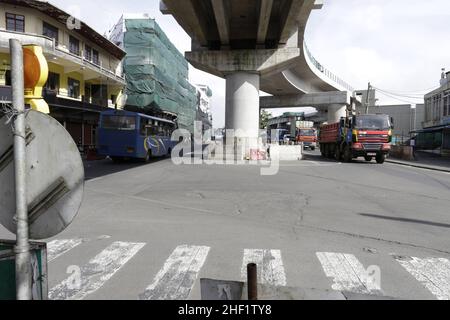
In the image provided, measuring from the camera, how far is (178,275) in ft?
15.4

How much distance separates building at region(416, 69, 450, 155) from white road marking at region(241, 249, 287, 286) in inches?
1375

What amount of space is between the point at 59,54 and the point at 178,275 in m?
26.1

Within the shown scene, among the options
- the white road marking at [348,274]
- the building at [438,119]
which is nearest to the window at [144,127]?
the white road marking at [348,274]

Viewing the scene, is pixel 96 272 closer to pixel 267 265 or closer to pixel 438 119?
pixel 267 265

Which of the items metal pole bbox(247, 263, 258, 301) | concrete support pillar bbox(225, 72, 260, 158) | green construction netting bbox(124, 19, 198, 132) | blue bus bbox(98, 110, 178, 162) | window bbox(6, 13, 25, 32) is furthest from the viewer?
green construction netting bbox(124, 19, 198, 132)

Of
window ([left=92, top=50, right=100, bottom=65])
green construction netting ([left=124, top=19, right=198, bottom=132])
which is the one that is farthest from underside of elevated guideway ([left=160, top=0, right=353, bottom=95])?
green construction netting ([left=124, top=19, right=198, bottom=132])

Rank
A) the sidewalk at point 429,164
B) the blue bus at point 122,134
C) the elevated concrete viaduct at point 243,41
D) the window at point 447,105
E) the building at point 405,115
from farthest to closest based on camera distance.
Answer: the building at point 405,115 → the window at point 447,105 → the sidewalk at point 429,164 → the blue bus at point 122,134 → the elevated concrete viaduct at point 243,41

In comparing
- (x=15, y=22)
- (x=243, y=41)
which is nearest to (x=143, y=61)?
(x=15, y=22)

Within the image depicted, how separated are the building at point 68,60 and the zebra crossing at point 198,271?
70.1ft

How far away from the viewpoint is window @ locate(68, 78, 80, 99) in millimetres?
31250

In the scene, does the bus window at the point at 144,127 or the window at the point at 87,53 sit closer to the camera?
the bus window at the point at 144,127

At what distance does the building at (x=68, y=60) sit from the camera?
25312mm

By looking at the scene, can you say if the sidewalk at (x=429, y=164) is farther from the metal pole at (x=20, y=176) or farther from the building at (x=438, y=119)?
the metal pole at (x=20, y=176)

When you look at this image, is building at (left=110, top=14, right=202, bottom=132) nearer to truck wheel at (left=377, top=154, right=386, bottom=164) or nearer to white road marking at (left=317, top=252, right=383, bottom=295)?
truck wheel at (left=377, top=154, right=386, bottom=164)
